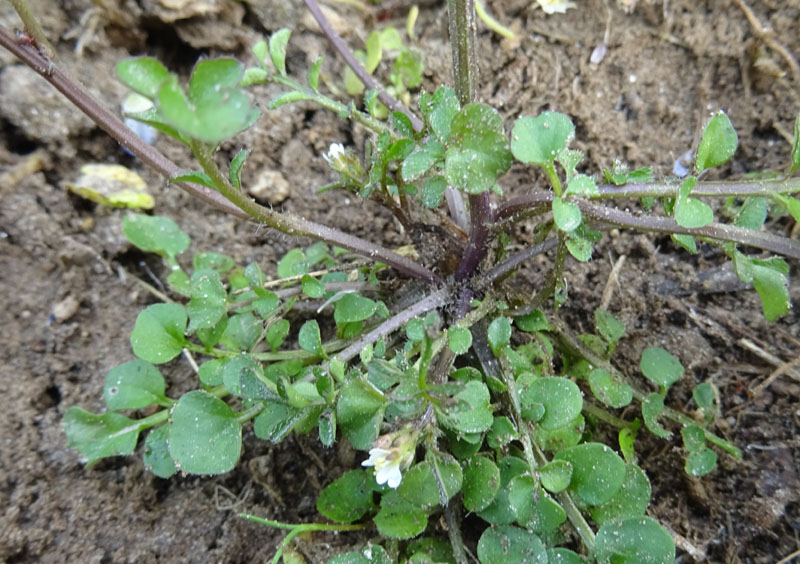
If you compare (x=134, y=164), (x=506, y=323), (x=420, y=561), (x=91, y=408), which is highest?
(x=506, y=323)

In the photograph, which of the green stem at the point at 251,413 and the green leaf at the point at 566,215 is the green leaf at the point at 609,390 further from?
the green stem at the point at 251,413

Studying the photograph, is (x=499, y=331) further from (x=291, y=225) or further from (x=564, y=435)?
(x=291, y=225)

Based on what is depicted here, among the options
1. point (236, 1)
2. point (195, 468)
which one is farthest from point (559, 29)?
point (195, 468)

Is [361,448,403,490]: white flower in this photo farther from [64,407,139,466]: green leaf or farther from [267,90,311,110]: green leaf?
[267,90,311,110]: green leaf

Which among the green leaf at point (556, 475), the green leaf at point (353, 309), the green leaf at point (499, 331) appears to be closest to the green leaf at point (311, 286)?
the green leaf at point (353, 309)

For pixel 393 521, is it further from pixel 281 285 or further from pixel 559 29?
pixel 559 29

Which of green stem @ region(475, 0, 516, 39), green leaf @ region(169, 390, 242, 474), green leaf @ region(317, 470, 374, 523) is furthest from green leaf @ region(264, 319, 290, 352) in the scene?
green stem @ region(475, 0, 516, 39)
